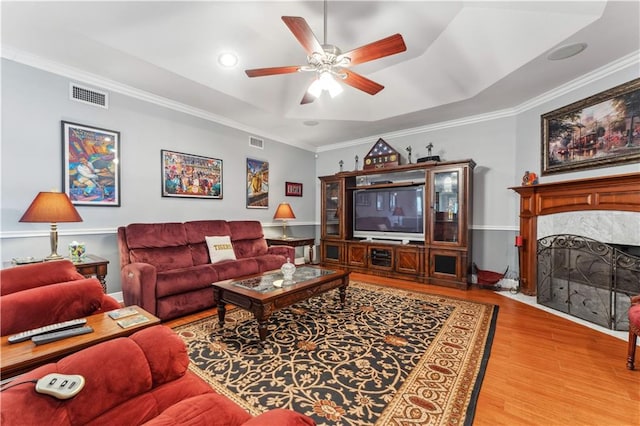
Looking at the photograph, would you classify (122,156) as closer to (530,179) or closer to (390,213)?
(390,213)

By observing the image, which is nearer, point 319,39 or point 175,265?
point 319,39

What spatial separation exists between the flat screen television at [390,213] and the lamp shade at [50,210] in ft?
13.5

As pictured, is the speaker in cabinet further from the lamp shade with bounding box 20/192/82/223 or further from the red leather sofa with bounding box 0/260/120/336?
the lamp shade with bounding box 20/192/82/223

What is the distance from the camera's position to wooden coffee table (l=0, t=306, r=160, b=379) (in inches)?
41.6

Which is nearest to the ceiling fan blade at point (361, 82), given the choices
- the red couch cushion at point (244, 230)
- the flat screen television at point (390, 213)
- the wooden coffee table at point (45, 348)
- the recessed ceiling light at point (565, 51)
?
the recessed ceiling light at point (565, 51)

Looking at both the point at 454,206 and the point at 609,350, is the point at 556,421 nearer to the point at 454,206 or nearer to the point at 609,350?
the point at 609,350

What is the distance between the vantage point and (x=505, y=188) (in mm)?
4152

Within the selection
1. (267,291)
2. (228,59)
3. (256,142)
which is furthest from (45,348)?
(256,142)

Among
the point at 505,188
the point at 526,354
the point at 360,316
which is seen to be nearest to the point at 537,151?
the point at 505,188

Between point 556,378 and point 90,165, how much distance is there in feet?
15.7

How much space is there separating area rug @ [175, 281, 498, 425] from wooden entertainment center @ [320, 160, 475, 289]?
1.12 meters

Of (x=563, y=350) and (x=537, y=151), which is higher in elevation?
(x=537, y=151)

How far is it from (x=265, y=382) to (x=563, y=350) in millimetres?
2422

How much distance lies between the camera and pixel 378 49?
205 centimetres
